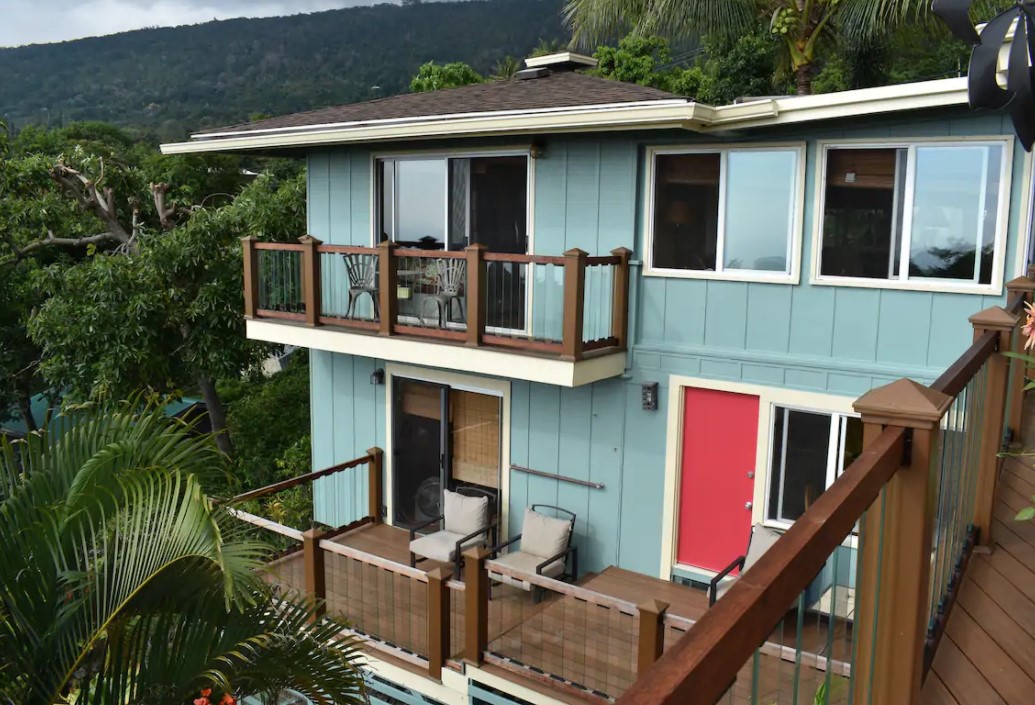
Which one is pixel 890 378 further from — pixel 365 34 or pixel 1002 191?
pixel 365 34

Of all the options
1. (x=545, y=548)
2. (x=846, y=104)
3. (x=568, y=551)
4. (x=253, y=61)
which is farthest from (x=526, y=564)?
(x=253, y=61)

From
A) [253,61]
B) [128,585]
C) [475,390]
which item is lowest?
[475,390]

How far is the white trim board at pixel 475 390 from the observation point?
36.1ft

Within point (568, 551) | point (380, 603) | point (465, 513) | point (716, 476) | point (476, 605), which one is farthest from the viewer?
point (465, 513)

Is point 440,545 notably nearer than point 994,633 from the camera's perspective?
No

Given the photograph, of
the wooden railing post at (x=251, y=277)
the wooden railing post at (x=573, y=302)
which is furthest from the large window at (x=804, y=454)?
the wooden railing post at (x=251, y=277)

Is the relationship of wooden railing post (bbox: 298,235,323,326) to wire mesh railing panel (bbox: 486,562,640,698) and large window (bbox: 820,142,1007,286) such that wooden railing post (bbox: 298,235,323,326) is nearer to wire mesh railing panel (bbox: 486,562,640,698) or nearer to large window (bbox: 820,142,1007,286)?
wire mesh railing panel (bbox: 486,562,640,698)

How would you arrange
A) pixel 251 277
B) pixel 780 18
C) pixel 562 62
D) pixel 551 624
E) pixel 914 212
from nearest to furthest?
pixel 551 624 → pixel 914 212 → pixel 251 277 → pixel 562 62 → pixel 780 18

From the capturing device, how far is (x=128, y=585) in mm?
4145

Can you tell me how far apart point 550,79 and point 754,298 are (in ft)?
17.0

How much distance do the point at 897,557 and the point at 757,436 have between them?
6.98 metres

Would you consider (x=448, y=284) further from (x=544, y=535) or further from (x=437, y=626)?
(x=437, y=626)

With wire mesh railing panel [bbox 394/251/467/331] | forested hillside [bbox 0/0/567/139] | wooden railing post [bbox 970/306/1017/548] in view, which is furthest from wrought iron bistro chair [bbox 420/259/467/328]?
forested hillside [bbox 0/0/567/139]

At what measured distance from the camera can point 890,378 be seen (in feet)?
28.4
